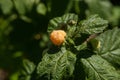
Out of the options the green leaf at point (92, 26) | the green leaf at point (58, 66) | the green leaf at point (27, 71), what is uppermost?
the green leaf at point (92, 26)

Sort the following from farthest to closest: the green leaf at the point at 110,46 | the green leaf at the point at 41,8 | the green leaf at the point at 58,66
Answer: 1. the green leaf at the point at 41,8
2. the green leaf at the point at 110,46
3. the green leaf at the point at 58,66

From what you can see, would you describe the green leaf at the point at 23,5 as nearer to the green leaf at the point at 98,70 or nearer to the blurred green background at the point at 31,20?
the blurred green background at the point at 31,20

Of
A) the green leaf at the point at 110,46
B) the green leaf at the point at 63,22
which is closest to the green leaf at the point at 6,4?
the green leaf at the point at 63,22

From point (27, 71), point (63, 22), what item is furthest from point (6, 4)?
point (63, 22)

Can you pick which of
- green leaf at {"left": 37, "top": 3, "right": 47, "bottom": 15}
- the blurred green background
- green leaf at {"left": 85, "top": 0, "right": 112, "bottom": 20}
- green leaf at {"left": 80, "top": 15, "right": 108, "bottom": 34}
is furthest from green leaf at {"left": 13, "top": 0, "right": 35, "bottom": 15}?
green leaf at {"left": 80, "top": 15, "right": 108, "bottom": 34}

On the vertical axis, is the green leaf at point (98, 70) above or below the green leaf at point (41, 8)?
below

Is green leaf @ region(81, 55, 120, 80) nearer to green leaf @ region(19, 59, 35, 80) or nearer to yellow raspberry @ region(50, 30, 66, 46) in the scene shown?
yellow raspberry @ region(50, 30, 66, 46)

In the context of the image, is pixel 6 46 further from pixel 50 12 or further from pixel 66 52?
pixel 66 52
